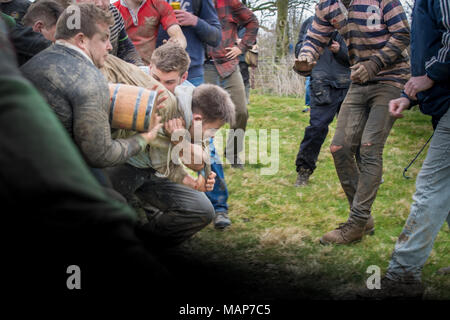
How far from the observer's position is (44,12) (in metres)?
3.11

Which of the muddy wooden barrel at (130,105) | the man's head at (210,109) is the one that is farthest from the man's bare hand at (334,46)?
the muddy wooden barrel at (130,105)

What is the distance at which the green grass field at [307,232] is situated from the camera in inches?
123

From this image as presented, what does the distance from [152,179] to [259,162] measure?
2997 millimetres

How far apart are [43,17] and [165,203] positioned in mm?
1469

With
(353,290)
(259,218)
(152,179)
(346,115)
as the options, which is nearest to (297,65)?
(346,115)

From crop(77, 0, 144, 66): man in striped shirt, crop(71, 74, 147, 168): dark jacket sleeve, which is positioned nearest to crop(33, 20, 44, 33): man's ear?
crop(77, 0, 144, 66): man in striped shirt

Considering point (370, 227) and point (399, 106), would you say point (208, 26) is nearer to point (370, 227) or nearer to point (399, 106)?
point (399, 106)

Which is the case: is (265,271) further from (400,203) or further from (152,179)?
(400,203)

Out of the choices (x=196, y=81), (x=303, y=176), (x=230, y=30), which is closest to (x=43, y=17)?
(x=196, y=81)

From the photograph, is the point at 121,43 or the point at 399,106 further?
the point at 121,43

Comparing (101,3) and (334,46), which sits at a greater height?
(101,3)

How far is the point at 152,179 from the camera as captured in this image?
3205 mm

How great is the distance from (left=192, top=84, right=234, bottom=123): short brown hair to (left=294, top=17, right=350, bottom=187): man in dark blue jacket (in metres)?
2.33

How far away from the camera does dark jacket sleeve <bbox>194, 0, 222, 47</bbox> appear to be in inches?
179
